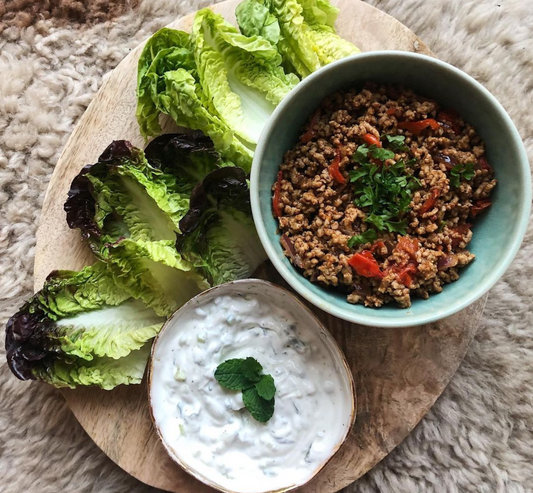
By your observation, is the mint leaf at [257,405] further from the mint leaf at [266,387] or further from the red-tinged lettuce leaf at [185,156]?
the red-tinged lettuce leaf at [185,156]

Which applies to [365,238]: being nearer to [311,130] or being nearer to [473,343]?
[311,130]

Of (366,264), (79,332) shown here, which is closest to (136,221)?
(79,332)

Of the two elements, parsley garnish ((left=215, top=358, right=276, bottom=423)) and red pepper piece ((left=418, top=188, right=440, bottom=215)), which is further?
parsley garnish ((left=215, top=358, right=276, bottom=423))

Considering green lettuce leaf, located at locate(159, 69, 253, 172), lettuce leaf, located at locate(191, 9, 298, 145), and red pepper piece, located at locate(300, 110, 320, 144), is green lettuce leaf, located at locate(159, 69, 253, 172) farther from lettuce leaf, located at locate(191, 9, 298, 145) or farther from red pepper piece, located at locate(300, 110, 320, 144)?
red pepper piece, located at locate(300, 110, 320, 144)

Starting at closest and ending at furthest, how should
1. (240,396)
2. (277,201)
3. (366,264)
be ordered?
(366,264) < (277,201) < (240,396)

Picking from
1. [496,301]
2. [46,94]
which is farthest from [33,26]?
[496,301]

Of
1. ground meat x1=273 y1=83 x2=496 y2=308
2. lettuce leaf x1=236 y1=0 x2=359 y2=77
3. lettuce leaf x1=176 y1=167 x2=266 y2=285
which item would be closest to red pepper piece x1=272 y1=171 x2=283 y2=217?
ground meat x1=273 y1=83 x2=496 y2=308
